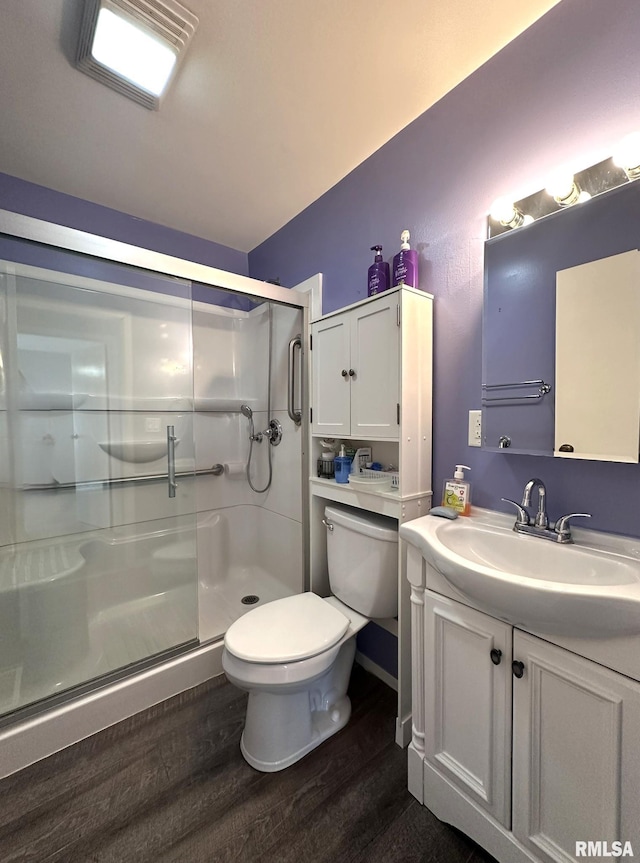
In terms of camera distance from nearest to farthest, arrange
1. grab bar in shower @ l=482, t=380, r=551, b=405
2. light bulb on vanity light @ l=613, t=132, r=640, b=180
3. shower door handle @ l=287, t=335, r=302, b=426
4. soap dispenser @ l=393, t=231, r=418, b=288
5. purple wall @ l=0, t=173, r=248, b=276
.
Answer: light bulb on vanity light @ l=613, t=132, r=640, b=180 → grab bar in shower @ l=482, t=380, r=551, b=405 → soap dispenser @ l=393, t=231, r=418, b=288 → purple wall @ l=0, t=173, r=248, b=276 → shower door handle @ l=287, t=335, r=302, b=426

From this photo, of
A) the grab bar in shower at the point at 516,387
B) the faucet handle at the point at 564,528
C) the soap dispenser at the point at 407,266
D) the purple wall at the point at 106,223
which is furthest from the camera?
the purple wall at the point at 106,223

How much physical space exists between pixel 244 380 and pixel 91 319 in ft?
3.15

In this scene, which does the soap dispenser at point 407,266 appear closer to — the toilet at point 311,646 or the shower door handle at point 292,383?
the shower door handle at point 292,383

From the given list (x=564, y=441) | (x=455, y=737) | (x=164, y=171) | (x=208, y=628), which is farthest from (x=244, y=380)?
(x=455, y=737)

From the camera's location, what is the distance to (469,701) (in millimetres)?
952

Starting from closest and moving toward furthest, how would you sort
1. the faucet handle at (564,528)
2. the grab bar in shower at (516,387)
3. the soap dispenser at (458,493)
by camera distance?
the faucet handle at (564,528) → the grab bar in shower at (516,387) → the soap dispenser at (458,493)

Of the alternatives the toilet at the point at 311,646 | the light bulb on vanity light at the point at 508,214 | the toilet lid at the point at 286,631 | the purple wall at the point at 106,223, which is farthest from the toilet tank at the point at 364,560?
the purple wall at the point at 106,223

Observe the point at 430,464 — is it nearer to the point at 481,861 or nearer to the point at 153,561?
the point at 481,861

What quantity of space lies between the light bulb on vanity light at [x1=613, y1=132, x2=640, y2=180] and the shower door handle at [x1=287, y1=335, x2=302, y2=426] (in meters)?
1.41

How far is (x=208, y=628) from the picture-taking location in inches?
72.5

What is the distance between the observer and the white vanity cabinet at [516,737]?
708mm

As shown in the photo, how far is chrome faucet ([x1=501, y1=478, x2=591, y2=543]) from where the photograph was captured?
3.17 feet

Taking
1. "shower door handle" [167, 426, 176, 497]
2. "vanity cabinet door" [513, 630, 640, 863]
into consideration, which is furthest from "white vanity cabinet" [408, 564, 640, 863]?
"shower door handle" [167, 426, 176, 497]

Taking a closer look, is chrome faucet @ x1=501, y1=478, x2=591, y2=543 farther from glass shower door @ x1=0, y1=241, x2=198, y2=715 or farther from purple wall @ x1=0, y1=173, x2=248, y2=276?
purple wall @ x1=0, y1=173, x2=248, y2=276
